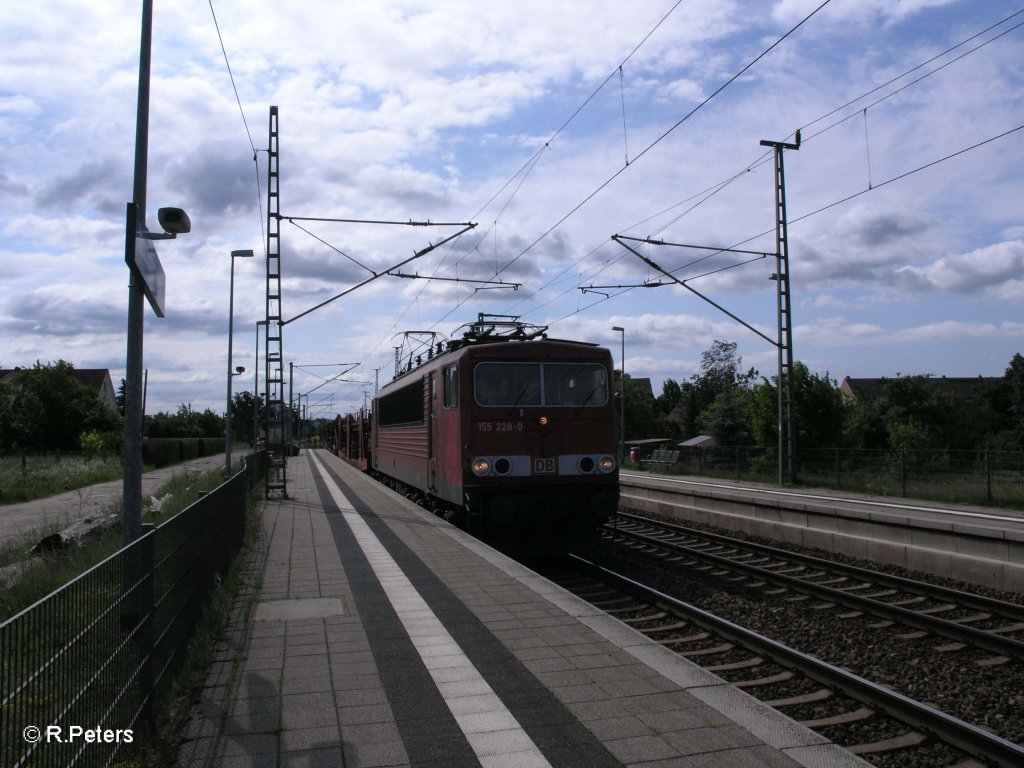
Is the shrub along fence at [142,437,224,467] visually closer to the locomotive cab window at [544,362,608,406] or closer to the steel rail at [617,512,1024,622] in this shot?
the locomotive cab window at [544,362,608,406]

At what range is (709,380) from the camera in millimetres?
97875

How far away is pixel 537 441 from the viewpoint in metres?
12.2

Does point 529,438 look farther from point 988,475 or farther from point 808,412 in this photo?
point 808,412

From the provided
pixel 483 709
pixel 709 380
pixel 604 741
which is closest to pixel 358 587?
pixel 483 709

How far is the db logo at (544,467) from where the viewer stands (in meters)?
12.0

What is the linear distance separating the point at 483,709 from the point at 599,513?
731 cm

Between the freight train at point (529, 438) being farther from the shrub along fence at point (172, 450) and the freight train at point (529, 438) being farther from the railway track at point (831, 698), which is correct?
the shrub along fence at point (172, 450)

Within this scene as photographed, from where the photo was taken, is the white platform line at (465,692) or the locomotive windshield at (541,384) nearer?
the white platform line at (465,692)

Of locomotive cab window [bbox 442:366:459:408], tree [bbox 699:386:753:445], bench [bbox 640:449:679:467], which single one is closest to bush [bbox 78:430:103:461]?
bench [bbox 640:449:679:467]

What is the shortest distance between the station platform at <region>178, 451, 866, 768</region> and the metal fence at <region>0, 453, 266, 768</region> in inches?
17.8

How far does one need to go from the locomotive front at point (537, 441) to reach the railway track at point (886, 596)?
6.15 ft

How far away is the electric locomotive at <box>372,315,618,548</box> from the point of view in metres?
11.9

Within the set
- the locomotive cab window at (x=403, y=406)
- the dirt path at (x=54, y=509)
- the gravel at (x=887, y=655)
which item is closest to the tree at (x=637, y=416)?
the dirt path at (x=54, y=509)

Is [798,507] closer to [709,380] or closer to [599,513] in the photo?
[599,513]
